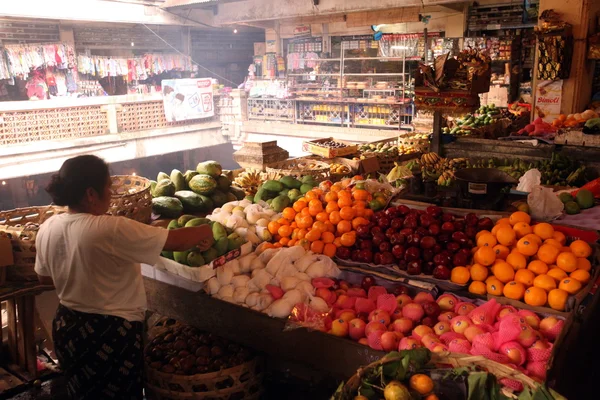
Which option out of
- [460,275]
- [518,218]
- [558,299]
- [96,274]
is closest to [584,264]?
[558,299]

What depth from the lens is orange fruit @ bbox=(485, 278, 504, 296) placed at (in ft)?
8.69

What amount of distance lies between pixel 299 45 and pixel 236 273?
12820 millimetres

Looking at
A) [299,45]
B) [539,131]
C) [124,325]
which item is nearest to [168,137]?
[299,45]

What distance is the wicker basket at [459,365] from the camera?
182 centimetres

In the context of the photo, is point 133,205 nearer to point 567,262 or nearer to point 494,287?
point 494,287

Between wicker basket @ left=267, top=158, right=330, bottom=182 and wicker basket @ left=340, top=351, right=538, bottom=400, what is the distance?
2.70 m

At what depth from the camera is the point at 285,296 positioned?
2773mm

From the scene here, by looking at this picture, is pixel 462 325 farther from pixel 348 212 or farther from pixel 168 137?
pixel 168 137

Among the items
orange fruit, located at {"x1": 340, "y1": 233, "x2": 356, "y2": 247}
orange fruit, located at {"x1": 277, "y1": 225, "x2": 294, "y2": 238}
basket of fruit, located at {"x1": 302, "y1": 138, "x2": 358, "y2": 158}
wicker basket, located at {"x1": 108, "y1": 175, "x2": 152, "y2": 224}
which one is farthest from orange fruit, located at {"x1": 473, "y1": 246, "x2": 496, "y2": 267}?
basket of fruit, located at {"x1": 302, "y1": 138, "x2": 358, "y2": 158}

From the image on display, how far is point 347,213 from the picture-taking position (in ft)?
11.1

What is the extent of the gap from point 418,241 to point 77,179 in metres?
1.82

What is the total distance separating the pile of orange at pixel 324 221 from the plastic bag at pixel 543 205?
1073 millimetres

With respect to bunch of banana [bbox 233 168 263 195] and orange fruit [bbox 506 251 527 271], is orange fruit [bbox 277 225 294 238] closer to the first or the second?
orange fruit [bbox 506 251 527 271]

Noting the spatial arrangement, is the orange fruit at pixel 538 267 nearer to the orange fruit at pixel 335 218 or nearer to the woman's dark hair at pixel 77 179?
the orange fruit at pixel 335 218
